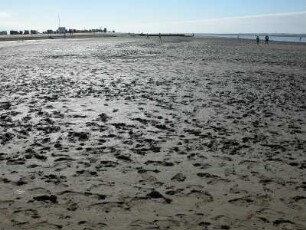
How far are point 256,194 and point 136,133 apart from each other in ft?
13.3

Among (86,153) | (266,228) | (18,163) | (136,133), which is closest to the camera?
(266,228)

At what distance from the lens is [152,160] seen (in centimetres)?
785

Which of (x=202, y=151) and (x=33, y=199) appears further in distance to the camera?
(x=202, y=151)

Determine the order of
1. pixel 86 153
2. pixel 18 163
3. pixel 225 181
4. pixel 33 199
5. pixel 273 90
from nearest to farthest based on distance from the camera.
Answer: pixel 33 199
pixel 225 181
pixel 18 163
pixel 86 153
pixel 273 90

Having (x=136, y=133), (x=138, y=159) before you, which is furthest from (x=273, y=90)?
(x=138, y=159)

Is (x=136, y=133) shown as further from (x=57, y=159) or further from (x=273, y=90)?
(x=273, y=90)

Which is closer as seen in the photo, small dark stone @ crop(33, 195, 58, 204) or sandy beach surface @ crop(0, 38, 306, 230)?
sandy beach surface @ crop(0, 38, 306, 230)

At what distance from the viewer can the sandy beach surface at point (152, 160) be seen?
219 inches

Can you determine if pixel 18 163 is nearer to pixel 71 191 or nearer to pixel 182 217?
pixel 71 191

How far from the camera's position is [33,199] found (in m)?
6.04

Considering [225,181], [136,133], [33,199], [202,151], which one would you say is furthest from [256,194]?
[136,133]

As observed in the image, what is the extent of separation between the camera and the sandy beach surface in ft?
18.3

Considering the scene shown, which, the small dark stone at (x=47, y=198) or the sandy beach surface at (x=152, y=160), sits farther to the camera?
the small dark stone at (x=47, y=198)

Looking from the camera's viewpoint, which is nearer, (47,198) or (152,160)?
(47,198)
